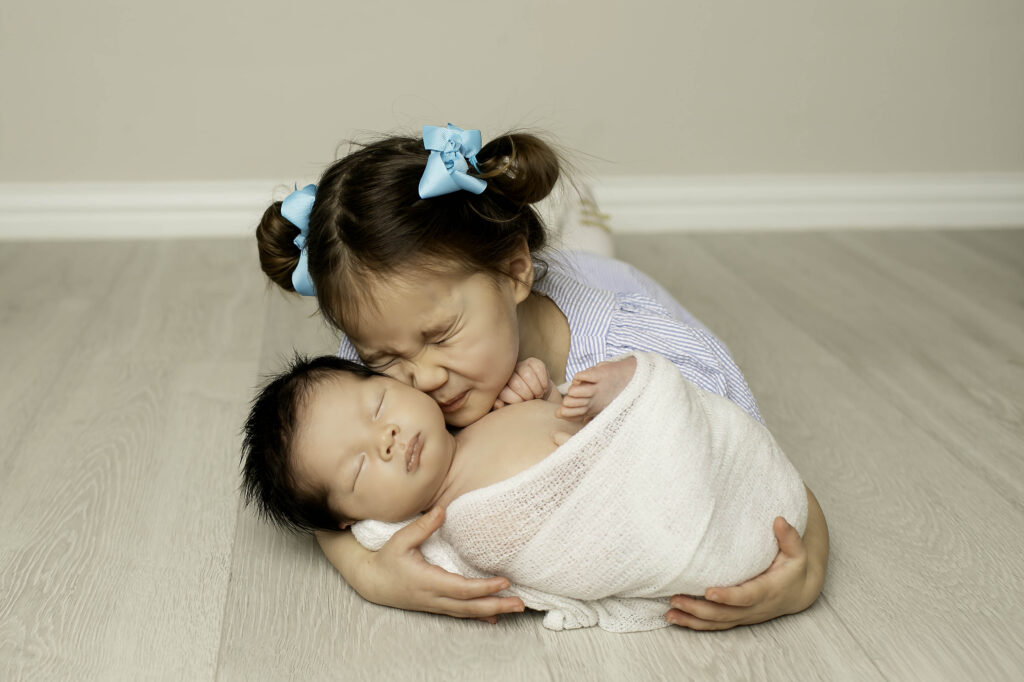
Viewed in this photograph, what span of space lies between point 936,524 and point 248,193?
171cm

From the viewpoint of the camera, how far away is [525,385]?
3.43ft

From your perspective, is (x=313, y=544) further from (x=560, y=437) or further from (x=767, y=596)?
(x=767, y=596)

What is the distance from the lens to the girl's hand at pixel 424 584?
0.86 meters

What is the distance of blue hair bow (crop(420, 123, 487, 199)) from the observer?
98cm

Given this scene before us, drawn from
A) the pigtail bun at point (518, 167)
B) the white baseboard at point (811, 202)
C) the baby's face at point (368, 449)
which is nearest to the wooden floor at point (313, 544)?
the baby's face at point (368, 449)

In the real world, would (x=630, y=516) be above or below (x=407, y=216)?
below

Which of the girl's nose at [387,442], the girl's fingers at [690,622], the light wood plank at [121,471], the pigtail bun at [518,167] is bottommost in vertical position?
the light wood plank at [121,471]

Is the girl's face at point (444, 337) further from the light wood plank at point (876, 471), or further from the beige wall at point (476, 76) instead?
the beige wall at point (476, 76)

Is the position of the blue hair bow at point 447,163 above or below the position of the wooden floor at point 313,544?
above

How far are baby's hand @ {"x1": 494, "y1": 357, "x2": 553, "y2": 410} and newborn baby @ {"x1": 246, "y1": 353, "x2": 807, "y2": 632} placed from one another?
2.6 inches

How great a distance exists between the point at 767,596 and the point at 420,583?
0.32 metres

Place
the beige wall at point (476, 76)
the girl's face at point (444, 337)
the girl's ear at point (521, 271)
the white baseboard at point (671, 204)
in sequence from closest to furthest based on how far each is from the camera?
the girl's face at point (444, 337) < the girl's ear at point (521, 271) < the beige wall at point (476, 76) < the white baseboard at point (671, 204)

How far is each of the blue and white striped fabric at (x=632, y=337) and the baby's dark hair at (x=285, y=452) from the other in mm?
213

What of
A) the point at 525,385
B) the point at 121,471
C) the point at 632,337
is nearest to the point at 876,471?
the point at 632,337
